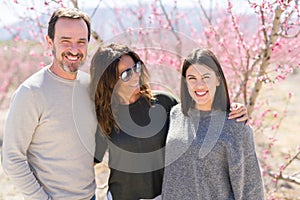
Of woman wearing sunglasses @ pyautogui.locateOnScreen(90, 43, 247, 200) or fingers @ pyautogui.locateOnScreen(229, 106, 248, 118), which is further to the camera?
woman wearing sunglasses @ pyautogui.locateOnScreen(90, 43, 247, 200)

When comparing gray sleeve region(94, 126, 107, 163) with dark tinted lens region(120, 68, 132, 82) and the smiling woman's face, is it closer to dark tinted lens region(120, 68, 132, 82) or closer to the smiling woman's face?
dark tinted lens region(120, 68, 132, 82)

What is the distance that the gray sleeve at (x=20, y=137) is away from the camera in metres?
1.81

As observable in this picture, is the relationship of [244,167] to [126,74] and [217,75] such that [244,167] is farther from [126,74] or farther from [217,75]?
[126,74]

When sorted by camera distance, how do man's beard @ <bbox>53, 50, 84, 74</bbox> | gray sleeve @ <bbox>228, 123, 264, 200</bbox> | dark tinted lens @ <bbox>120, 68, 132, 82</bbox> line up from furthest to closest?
1. dark tinted lens @ <bbox>120, 68, 132, 82</bbox>
2. man's beard @ <bbox>53, 50, 84, 74</bbox>
3. gray sleeve @ <bbox>228, 123, 264, 200</bbox>

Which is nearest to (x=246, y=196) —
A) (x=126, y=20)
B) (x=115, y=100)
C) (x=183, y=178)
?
(x=183, y=178)

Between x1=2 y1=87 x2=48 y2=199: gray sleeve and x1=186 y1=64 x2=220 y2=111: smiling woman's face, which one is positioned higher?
x1=186 y1=64 x2=220 y2=111: smiling woman's face

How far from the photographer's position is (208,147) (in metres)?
1.85

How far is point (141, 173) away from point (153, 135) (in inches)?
7.8

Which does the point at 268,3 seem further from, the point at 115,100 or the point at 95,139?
the point at 95,139

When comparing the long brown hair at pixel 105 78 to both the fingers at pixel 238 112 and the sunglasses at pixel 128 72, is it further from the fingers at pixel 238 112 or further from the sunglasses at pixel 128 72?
the fingers at pixel 238 112

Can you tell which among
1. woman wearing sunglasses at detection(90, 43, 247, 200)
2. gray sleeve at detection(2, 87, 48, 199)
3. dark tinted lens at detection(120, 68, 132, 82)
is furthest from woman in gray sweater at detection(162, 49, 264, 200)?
gray sleeve at detection(2, 87, 48, 199)

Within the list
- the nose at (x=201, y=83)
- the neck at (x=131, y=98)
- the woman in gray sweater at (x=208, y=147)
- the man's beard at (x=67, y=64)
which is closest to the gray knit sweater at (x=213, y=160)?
the woman in gray sweater at (x=208, y=147)

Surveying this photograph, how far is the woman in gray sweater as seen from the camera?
1831mm

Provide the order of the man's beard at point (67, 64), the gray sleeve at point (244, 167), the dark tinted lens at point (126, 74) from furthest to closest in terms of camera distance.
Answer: the dark tinted lens at point (126, 74) < the man's beard at point (67, 64) < the gray sleeve at point (244, 167)
